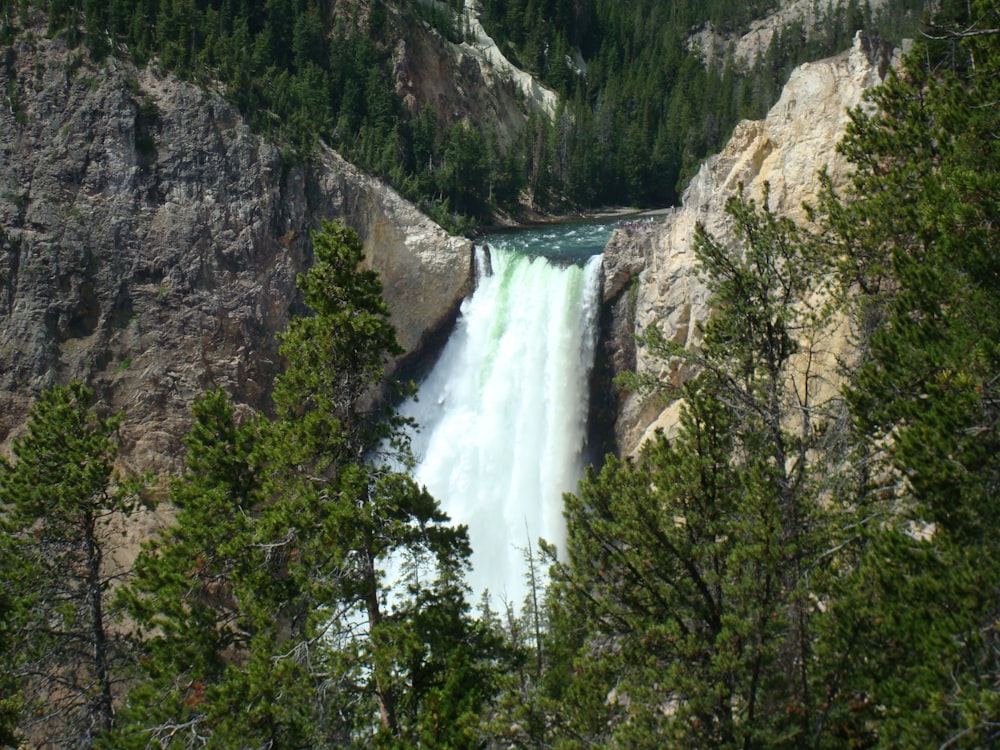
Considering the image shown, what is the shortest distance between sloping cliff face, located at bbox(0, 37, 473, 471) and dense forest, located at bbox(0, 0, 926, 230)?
5.29 ft

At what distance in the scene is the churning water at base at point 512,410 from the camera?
27.2 meters

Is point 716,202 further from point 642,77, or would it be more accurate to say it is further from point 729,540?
point 642,77

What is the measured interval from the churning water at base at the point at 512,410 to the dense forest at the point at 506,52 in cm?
852

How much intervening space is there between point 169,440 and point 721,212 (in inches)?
793

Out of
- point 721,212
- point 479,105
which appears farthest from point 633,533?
point 479,105

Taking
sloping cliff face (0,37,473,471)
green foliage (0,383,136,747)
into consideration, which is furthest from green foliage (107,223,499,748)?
sloping cliff face (0,37,473,471)

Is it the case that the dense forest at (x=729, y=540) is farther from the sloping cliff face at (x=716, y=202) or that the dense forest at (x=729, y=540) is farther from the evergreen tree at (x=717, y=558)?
the sloping cliff face at (x=716, y=202)

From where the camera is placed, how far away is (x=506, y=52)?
75688 millimetres

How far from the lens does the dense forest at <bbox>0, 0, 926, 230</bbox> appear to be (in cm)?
3278

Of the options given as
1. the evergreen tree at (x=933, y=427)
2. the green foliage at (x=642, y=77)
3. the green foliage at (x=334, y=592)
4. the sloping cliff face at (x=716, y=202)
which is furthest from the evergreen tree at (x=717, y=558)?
the green foliage at (x=642, y=77)

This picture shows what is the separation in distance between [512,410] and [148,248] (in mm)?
14792

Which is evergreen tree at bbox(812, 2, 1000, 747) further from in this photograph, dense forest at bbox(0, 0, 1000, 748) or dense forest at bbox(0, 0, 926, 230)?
dense forest at bbox(0, 0, 926, 230)

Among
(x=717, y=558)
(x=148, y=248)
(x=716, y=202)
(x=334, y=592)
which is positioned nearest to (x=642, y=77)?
(x=716, y=202)

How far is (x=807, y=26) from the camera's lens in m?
86.1
